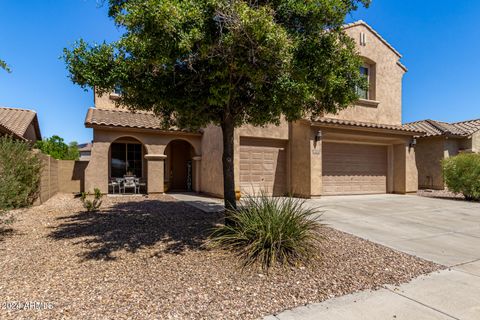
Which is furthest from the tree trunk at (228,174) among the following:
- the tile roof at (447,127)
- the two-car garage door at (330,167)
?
the tile roof at (447,127)

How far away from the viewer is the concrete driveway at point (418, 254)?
366 centimetres

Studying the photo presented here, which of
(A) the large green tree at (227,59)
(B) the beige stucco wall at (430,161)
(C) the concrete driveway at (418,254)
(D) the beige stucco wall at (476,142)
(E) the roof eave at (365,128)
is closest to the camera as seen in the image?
(C) the concrete driveway at (418,254)

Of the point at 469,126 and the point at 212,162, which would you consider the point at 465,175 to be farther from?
the point at 212,162

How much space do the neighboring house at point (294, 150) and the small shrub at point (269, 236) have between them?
21.6ft

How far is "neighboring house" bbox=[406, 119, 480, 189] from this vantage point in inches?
717

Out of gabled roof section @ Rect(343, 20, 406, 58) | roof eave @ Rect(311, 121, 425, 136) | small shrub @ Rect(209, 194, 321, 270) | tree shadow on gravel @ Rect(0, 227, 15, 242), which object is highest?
gabled roof section @ Rect(343, 20, 406, 58)

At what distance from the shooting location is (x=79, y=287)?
160 inches

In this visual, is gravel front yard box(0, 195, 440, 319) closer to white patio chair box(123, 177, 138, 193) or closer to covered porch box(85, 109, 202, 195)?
covered porch box(85, 109, 202, 195)

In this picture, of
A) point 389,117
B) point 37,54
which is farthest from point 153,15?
point 389,117

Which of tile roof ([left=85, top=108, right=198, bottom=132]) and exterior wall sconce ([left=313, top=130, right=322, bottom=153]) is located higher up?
tile roof ([left=85, top=108, right=198, bottom=132])

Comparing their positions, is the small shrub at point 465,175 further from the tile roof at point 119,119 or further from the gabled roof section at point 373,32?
the tile roof at point 119,119

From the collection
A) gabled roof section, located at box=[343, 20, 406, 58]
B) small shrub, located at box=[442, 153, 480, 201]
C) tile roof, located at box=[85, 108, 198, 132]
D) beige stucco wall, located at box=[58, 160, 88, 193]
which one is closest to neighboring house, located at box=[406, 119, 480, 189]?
small shrub, located at box=[442, 153, 480, 201]

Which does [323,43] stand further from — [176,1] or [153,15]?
[153,15]

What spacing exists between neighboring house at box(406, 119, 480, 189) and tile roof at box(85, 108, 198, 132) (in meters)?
16.1
